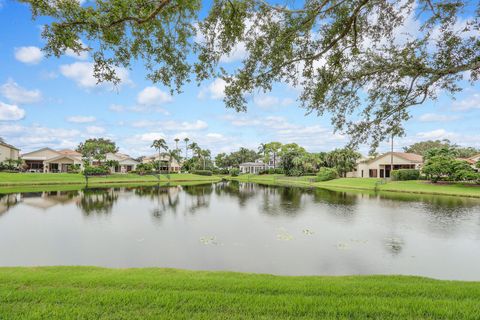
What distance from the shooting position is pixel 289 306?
12.9ft

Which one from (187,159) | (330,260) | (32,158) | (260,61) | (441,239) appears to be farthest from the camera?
(187,159)

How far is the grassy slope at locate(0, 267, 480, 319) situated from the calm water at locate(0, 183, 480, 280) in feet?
10.8

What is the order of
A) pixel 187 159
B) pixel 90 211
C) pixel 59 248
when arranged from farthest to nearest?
pixel 187 159, pixel 90 211, pixel 59 248

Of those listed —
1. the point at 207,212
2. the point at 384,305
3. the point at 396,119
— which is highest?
the point at 396,119

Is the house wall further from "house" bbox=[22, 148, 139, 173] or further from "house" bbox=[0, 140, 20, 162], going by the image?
"house" bbox=[22, 148, 139, 173]

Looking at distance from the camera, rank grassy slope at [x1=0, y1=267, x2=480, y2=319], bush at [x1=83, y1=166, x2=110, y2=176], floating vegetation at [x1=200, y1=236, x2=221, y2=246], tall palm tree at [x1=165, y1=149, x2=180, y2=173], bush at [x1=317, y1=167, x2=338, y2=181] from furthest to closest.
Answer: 1. tall palm tree at [x1=165, y1=149, x2=180, y2=173]
2. bush at [x1=317, y1=167, x2=338, y2=181]
3. bush at [x1=83, y1=166, x2=110, y2=176]
4. floating vegetation at [x1=200, y1=236, x2=221, y2=246]
5. grassy slope at [x1=0, y1=267, x2=480, y2=319]

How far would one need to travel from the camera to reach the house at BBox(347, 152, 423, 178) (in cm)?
5166

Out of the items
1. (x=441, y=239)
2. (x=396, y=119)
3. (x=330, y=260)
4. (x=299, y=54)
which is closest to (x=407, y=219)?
(x=441, y=239)

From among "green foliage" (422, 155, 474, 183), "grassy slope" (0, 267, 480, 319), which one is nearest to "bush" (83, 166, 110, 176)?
"grassy slope" (0, 267, 480, 319)

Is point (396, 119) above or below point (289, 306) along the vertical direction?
above

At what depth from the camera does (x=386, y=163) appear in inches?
2066

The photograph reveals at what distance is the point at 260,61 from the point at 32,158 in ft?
225

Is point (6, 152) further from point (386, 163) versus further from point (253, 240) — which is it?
point (386, 163)

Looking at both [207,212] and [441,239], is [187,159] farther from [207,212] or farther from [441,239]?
[441,239]
